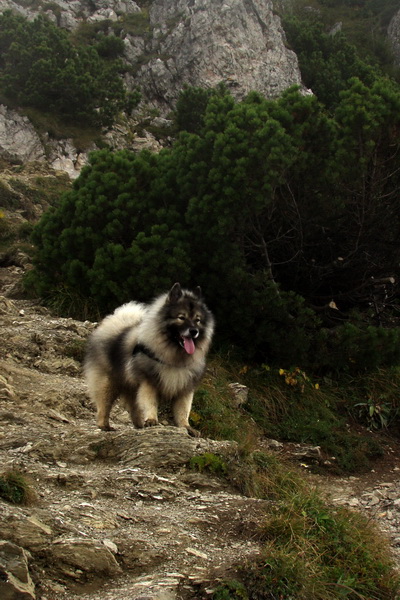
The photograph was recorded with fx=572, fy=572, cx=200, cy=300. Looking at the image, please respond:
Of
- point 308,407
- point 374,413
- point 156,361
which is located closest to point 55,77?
point 308,407

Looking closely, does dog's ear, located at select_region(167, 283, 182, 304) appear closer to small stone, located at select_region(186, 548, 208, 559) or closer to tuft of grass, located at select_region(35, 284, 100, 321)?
small stone, located at select_region(186, 548, 208, 559)

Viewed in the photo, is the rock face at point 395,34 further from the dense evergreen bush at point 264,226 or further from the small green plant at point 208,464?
the small green plant at point 208,464

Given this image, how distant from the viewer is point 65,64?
2603 centimetres

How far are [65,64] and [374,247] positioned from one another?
2016cm

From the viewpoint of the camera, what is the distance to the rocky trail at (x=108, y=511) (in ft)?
9.87

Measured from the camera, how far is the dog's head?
519cm

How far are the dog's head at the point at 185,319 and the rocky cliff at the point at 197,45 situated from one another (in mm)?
28276

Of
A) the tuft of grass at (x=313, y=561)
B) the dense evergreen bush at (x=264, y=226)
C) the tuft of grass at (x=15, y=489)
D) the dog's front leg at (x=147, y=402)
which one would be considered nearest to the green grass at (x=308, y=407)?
the dense evergreen bush at (x=264, y=226)

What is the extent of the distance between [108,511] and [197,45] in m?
35.9

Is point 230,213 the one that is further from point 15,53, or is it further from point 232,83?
point 232,83

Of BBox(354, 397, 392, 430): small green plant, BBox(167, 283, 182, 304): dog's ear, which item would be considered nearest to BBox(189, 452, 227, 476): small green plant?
BBox(167, 283, 182, 304): dog's ear

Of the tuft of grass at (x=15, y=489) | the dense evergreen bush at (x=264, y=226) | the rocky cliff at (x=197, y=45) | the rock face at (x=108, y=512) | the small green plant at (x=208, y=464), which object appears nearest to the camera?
the rock face at (x=108, y=512)

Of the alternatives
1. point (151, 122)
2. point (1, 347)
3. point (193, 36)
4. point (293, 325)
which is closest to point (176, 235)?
point (293, 325)

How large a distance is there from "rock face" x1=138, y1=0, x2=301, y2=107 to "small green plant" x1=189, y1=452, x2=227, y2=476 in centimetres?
3139
